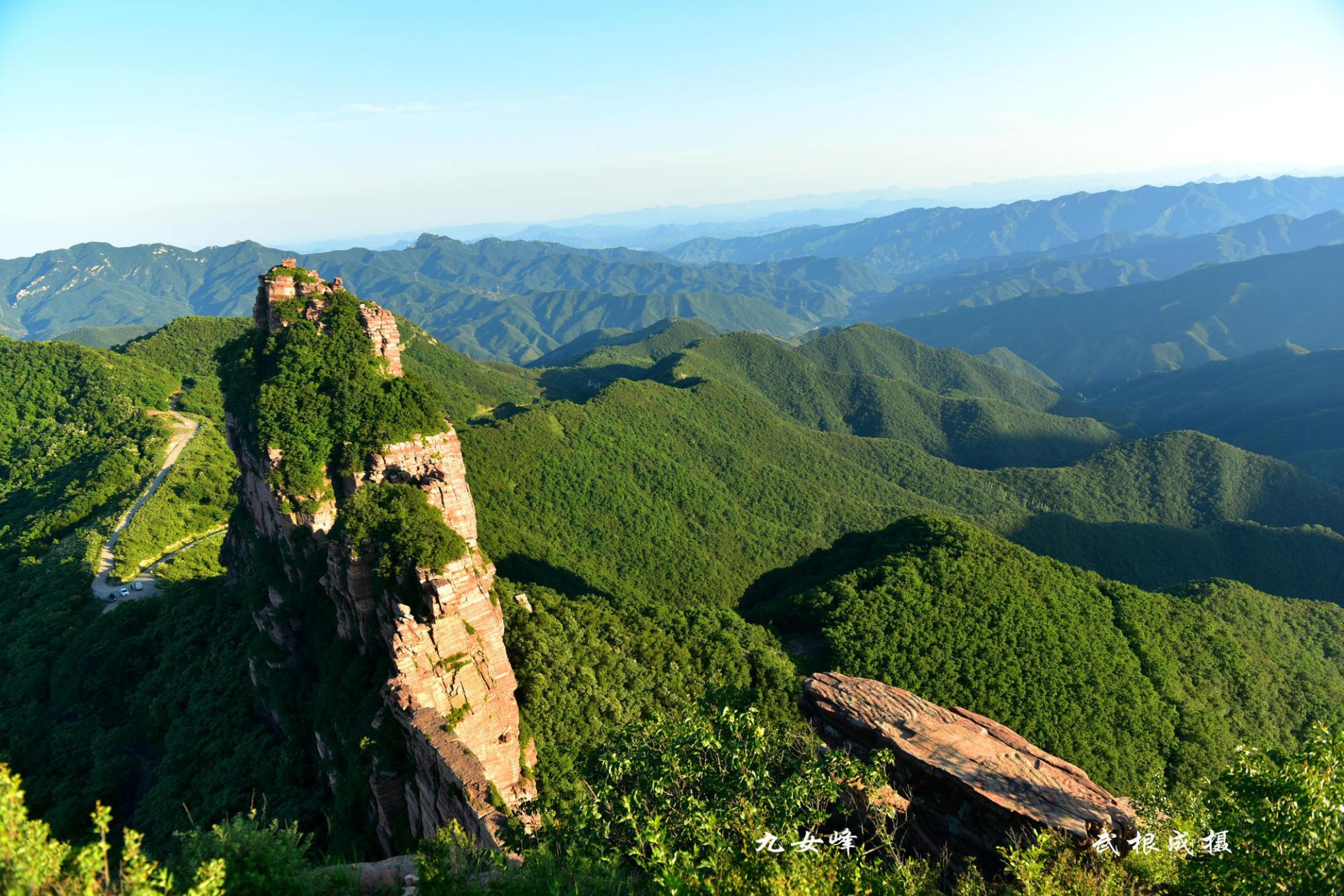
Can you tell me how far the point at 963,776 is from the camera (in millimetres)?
24156

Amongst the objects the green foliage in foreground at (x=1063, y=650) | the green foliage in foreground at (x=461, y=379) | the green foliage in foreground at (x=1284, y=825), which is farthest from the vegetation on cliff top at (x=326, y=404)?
the green foliage in foreground at (x=461, y=379)

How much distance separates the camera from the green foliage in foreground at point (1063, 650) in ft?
165

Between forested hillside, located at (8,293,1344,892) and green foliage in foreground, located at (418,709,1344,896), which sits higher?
green foliage in foreground, located at (418,709,1344,896)

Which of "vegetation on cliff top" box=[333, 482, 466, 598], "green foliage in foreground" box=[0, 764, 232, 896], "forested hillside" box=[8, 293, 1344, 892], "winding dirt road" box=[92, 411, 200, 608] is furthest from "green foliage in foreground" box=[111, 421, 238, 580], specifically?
"green foliage in foreground" box=[0, 764, 232, 896]

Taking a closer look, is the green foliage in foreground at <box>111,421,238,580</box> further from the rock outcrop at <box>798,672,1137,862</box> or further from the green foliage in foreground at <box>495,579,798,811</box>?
the rock outcrop at <box>798,672,1137,862</box>

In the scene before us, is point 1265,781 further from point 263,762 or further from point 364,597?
point 263,762

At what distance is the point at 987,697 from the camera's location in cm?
5072

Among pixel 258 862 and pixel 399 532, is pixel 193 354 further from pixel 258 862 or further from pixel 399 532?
pixel 258 862

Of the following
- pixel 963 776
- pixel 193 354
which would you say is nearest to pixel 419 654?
→ pixel 963 776

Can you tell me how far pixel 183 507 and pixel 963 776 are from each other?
76.6 m

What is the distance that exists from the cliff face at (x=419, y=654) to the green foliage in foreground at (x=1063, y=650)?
94.9 feet

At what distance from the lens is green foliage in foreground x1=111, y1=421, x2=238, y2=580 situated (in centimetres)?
6116

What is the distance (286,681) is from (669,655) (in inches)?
941

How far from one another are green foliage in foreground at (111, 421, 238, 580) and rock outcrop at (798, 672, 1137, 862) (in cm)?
6215
